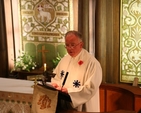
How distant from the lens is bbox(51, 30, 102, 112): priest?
9.63ft

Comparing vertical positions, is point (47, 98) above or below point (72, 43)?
below

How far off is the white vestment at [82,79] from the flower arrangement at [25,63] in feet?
8.30

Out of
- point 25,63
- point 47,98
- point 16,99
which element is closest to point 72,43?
point 47,98

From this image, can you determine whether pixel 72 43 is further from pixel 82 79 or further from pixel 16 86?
pixel 16 86

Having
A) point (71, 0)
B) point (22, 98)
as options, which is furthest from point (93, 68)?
point (71, 0)

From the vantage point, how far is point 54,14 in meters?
5.92

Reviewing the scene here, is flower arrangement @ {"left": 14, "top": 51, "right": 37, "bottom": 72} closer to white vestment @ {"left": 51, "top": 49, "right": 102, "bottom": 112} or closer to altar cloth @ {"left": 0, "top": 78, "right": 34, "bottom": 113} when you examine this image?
white vestment @ {"left": 51, "top": 49, "right": 102, "bottom": 112}

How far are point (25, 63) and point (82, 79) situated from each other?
299cm

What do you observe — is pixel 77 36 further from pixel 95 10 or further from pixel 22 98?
pixel 95 10

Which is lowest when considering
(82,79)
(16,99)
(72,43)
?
(16,99)

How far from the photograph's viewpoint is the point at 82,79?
126 inches

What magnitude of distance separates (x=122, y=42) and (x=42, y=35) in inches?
64.9

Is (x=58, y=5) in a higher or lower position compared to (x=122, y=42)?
higher

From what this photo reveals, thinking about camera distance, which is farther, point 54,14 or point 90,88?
point 54,14
